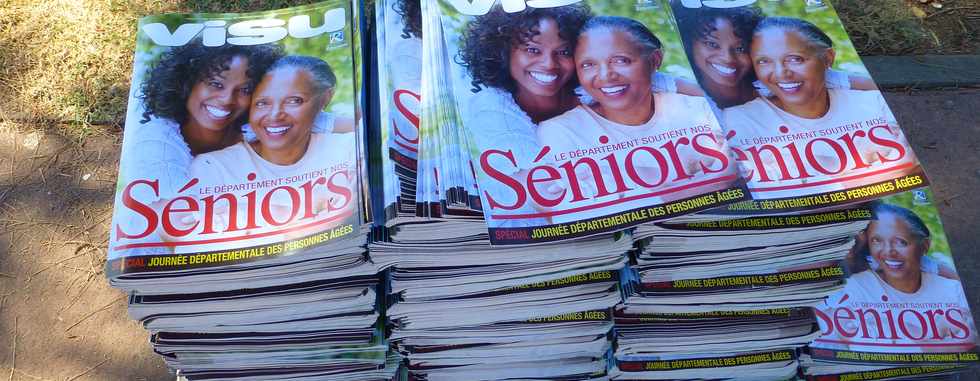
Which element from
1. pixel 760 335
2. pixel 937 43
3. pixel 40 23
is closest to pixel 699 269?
pixel 760 335

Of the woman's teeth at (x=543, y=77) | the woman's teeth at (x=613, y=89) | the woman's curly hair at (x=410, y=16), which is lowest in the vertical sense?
the woman's teeth at (x=613, y=89)

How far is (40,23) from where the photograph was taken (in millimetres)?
2654

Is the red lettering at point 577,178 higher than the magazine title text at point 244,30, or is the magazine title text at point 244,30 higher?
the magazine title text at point 244,30

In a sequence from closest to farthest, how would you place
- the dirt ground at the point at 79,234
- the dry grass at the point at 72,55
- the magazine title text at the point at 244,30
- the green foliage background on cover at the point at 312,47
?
the green foliage background on cover at the point at 312,47 < the magazine title text at the point at 244,30 < the dirt ground at the point at 79,234 < the dry grass at the point at 72,55

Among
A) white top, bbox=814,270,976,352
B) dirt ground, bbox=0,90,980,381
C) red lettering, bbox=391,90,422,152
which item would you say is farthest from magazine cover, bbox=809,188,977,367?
red lettering, bbox=391,90,422,152

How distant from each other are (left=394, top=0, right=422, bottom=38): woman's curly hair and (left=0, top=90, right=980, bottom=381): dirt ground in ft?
4.02

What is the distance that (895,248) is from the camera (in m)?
1.74

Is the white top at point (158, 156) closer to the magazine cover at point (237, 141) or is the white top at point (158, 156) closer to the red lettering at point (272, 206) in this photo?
A: the magazine cover at point (237, 141)

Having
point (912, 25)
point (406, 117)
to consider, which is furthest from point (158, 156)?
point (912, 25)

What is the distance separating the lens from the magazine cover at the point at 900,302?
1.60 metres

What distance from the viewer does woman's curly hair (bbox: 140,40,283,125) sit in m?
1.35

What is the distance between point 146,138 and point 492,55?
654 millimetres

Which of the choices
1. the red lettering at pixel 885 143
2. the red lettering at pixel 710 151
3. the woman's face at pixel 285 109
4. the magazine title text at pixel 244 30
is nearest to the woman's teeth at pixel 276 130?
the woman's face at pixel 285 109

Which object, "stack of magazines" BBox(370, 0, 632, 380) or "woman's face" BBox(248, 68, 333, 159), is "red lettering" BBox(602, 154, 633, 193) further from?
"woman's face" BBox(248, 68, 333, 159)
